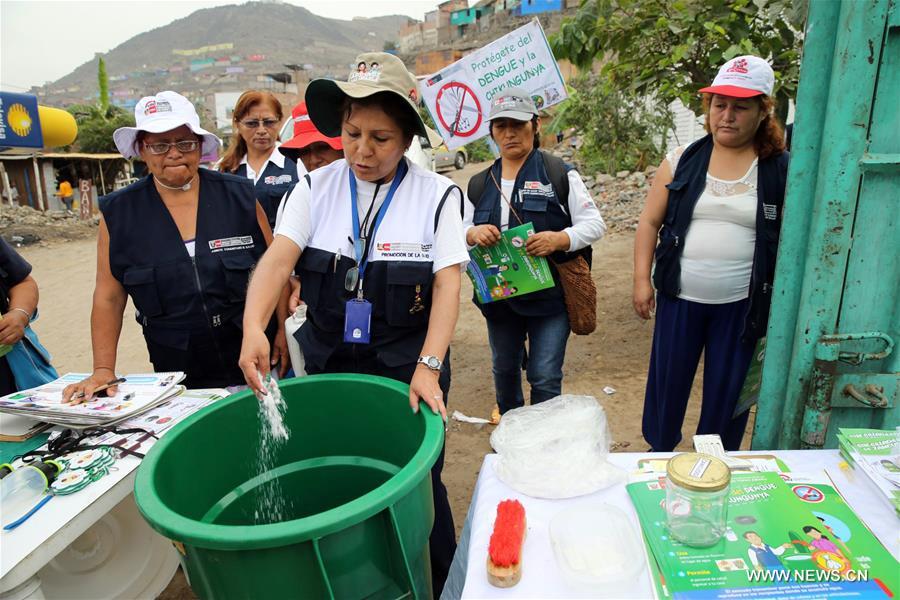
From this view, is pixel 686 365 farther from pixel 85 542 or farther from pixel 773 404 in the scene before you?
pixel 85 542

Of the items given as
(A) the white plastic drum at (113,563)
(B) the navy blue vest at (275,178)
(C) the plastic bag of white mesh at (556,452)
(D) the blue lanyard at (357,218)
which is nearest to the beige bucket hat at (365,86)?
(D) the blue lanyard at (357,218)

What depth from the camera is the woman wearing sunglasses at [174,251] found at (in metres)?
2.04

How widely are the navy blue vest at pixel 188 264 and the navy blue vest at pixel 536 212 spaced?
1132mm

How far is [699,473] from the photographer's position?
1.07 metres

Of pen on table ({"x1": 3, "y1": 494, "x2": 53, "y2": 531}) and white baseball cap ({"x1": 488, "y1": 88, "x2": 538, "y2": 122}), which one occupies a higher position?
white baseball cap ({"x1": 488, "y1": 88, "x2": 538, "y2": 122})

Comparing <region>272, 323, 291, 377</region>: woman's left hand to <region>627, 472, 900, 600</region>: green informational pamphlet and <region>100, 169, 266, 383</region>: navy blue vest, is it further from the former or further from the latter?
<region>627, 472, 900, 600</region>: green informational pamphlet

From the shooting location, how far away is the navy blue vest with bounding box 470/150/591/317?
2715 millimetres

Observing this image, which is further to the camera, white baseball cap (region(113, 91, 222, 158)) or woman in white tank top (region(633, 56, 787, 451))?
woman in white tank top (region(633, 56, 787, 451))

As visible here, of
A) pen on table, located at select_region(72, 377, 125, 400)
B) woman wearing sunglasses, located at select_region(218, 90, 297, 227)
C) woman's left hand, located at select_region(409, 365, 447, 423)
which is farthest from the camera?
woman wearing sunglasses, located at select_region(218, 90, 297, 227)

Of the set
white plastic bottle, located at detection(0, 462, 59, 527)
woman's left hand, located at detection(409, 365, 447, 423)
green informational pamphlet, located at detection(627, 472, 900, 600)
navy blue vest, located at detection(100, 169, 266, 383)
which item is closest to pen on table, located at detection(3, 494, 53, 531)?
white plastic bottle, located at detection(0, 462, 59, 527)

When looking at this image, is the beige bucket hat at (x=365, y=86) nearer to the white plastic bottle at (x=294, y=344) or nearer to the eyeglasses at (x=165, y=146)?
the eyeglasses at (x=165, y=146)

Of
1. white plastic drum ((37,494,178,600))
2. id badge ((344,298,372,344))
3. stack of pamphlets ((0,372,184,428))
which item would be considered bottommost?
white plastic drum ((37,494,178,600))

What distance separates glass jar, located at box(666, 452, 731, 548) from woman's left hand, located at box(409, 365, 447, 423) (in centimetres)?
55

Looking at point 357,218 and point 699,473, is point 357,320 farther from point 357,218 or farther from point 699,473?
point 699,473
